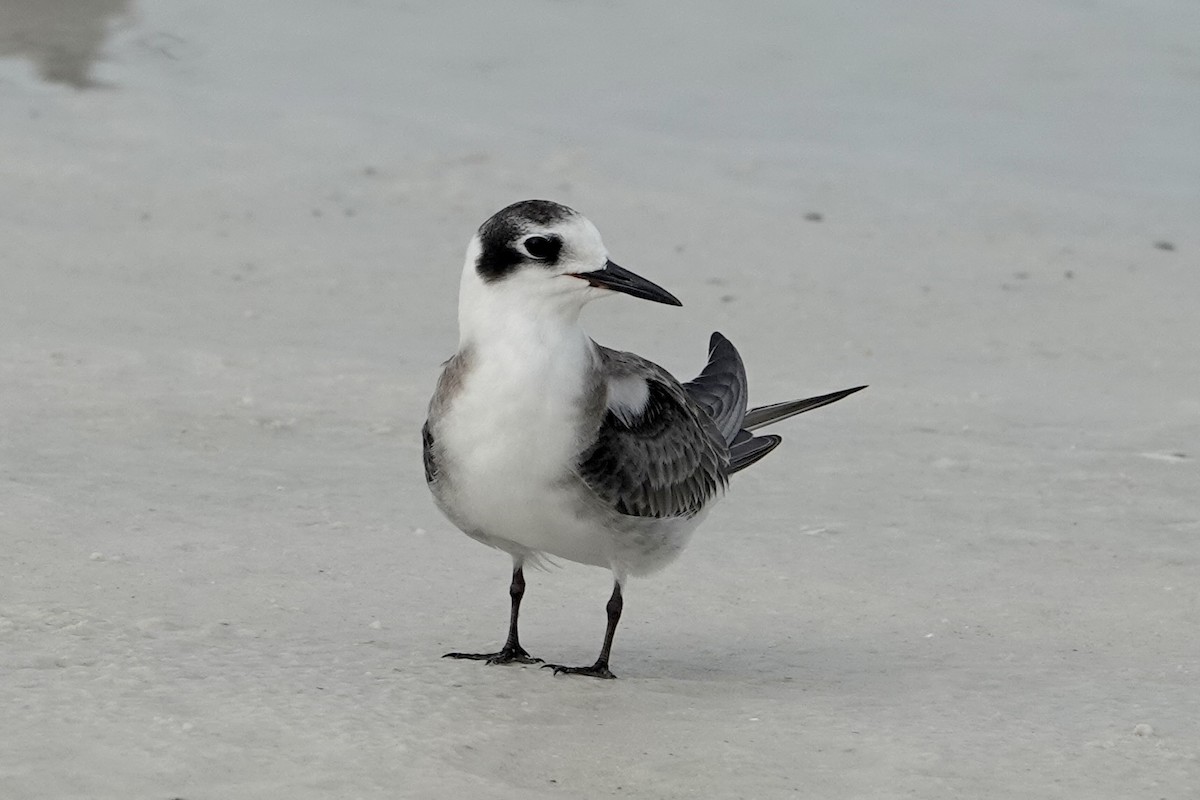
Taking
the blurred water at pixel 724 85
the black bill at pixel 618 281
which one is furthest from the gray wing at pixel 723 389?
the blurred water at pixel 724 85

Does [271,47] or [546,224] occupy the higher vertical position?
[546,224]

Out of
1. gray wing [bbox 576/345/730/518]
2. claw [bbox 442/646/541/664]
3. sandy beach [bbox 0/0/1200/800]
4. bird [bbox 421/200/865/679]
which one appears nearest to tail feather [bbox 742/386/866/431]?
sandy beach [bbox 0/0/1200/800]

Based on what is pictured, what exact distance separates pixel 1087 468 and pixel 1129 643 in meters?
1.71

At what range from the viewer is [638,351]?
26.7ft

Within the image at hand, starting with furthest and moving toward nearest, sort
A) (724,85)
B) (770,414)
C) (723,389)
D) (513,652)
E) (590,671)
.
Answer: (724,85)
(770,414)
(723,389)
(513,652)
(590,671)

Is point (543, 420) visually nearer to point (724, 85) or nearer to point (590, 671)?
point (590, 671)

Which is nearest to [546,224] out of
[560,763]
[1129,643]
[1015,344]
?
[560,763]

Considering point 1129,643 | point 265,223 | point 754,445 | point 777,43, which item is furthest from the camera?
point 777,43

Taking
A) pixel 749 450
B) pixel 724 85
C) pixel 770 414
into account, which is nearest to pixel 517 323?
pixel 749 450

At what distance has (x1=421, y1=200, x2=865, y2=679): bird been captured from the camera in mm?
4395

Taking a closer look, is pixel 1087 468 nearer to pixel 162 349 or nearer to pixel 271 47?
pixel 162 349

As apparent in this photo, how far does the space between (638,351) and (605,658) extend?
3571 millimetres

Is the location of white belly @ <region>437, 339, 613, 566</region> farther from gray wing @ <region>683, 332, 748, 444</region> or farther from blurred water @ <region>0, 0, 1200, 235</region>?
blurred water @ <region>0, 0, 1200, 235</region>

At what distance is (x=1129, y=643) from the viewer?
201 inches
